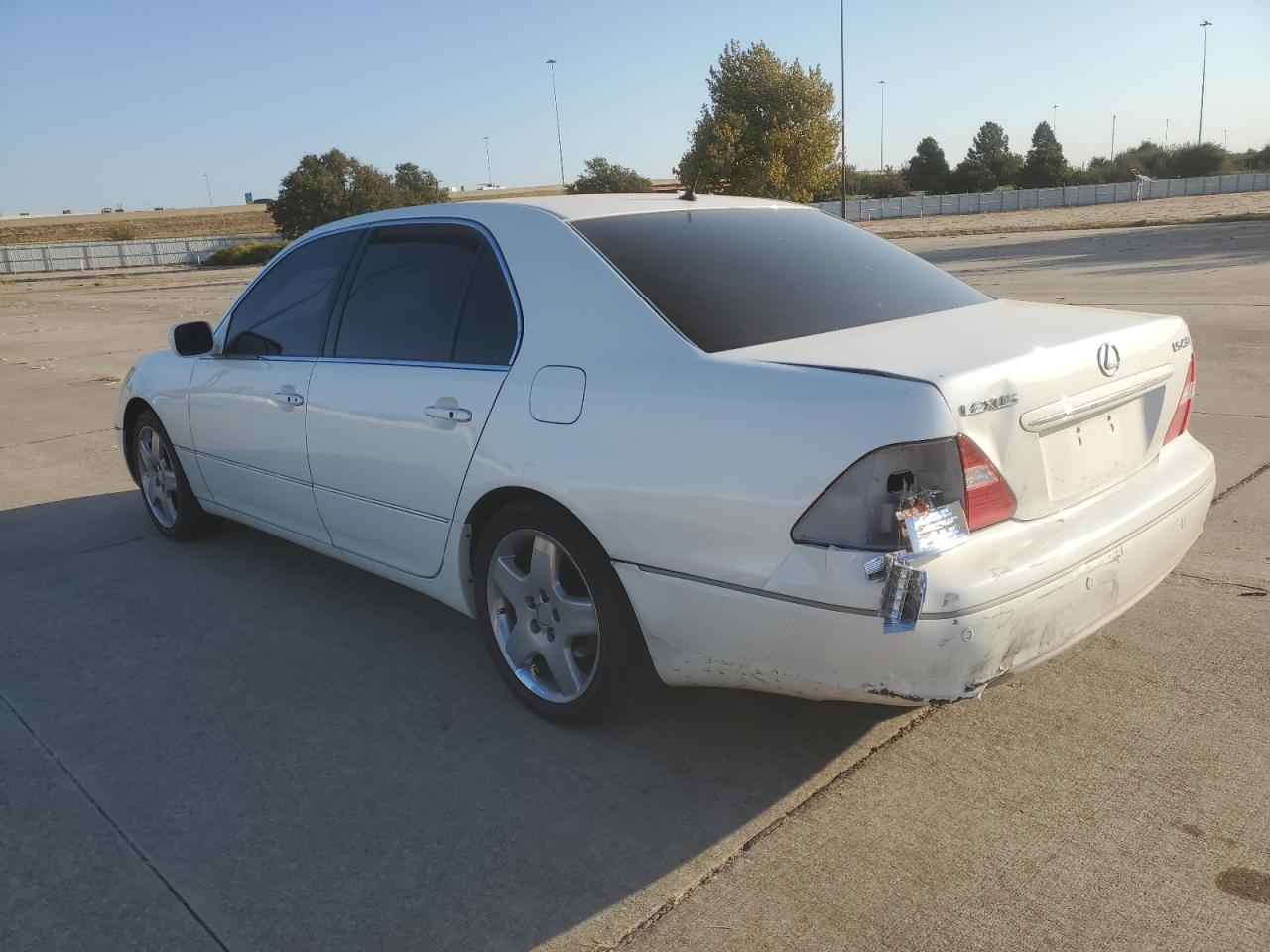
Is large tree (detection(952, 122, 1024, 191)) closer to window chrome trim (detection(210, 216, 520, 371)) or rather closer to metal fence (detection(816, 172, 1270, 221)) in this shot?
metal fence (detection(816, 172, 1270, 221))

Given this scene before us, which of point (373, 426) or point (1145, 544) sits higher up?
point (373, 426)

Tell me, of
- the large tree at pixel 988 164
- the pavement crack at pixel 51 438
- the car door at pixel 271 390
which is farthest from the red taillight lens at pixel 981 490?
the large tree at pixel 988 164

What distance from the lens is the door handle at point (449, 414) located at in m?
3.27

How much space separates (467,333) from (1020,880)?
2.21 m

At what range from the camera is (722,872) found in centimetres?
253

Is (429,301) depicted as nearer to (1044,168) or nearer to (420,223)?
(420,223)

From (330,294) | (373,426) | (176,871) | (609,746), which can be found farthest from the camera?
(330,294)

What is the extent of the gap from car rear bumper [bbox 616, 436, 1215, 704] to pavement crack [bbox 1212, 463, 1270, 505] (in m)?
2.39

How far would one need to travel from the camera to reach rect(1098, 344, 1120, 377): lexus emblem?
9.11 feet

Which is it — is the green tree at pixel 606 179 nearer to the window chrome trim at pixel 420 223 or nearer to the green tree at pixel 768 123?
the green tree at pixel 768 123

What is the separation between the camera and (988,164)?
8138 centimetres

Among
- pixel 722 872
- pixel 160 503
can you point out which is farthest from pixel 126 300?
pixel 722 872

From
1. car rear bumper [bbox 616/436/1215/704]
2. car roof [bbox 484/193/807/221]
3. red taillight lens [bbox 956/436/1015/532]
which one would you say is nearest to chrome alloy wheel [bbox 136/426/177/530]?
car roof [bbox 484/193/807/221]

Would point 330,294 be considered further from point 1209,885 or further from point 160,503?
point 1209,885
